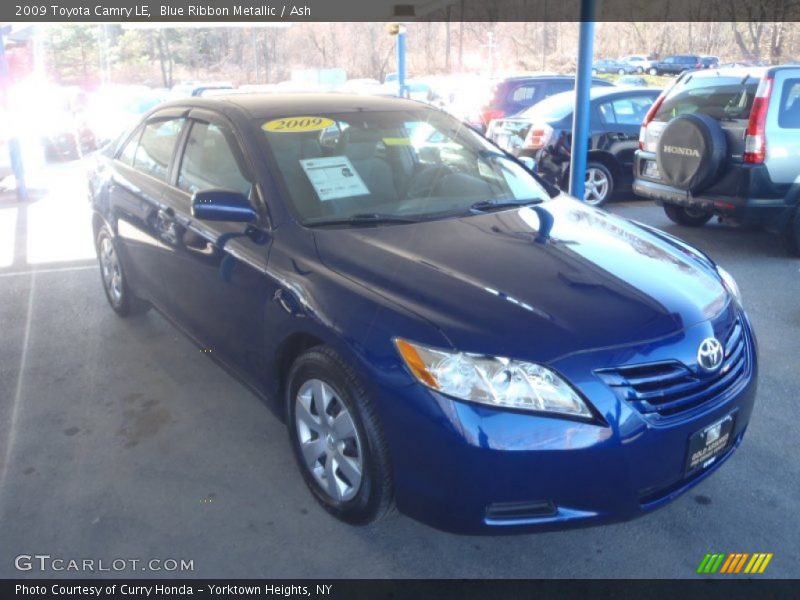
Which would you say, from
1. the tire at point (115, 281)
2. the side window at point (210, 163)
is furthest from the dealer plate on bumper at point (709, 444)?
the tire at point (115, 281)

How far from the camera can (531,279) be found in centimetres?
258

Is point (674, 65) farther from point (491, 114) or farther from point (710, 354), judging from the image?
point (710, 354)

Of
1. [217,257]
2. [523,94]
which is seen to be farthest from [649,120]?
[523,94]

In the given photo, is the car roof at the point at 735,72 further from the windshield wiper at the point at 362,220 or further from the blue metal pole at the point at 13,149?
the blue metal pole at the point at 13,149

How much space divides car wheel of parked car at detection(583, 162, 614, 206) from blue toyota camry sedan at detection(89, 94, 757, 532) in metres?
5.16

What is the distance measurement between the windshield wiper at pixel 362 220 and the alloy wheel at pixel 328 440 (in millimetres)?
694

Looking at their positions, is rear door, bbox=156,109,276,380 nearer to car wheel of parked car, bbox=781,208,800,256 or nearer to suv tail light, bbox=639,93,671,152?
suv tail light, bbox=639,93,671,152

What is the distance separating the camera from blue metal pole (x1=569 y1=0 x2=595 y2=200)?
20.6 ft

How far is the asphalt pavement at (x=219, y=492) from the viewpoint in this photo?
2.54 meters

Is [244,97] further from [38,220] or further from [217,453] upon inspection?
[38,220]

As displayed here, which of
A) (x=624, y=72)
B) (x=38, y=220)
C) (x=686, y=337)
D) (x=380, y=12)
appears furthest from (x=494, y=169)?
(x=624, y=72)

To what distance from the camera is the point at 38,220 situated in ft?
28.7

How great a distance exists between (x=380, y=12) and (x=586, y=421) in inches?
649

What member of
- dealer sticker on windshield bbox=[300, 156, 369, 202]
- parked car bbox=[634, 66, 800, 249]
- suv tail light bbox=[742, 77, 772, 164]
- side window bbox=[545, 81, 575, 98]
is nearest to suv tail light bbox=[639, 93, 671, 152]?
parked car bbox=[634, 66, 800, 249]
